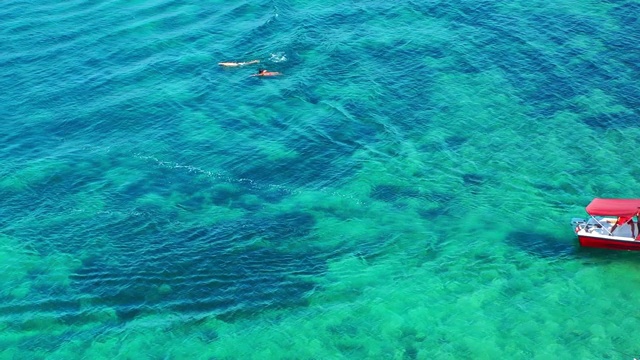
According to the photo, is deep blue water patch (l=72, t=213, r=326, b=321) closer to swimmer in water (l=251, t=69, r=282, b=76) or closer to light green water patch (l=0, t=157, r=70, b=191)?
light green water patch (l=0, t=157, r=70, b=191)

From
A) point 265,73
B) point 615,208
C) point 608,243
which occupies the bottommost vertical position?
point 608,243

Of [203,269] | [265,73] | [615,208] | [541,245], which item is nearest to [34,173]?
[203,269]

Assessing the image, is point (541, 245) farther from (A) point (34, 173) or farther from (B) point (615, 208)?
(A) point (34, 173)

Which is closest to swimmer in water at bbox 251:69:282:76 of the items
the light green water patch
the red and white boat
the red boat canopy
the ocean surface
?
the ocean surface

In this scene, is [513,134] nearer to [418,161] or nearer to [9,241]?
[418,161]

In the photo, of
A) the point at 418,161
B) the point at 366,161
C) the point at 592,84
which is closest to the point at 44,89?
the point at 366,161

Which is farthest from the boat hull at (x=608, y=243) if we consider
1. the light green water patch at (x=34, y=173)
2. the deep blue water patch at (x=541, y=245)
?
the light green water patch at (x=34, y=173)
